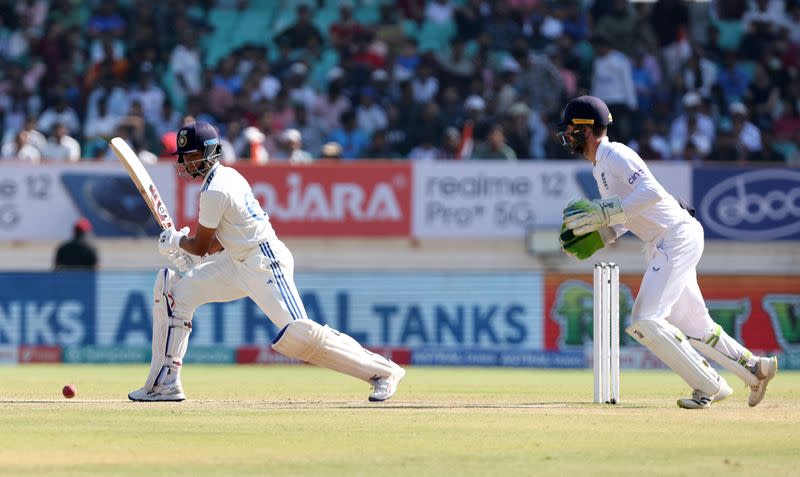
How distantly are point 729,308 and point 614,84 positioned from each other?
4.81 m

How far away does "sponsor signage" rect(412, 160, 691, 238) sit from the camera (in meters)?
19.1

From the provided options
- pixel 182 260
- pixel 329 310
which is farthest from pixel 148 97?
pixel 182 260

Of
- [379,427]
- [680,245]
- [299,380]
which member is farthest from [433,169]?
[379,427]

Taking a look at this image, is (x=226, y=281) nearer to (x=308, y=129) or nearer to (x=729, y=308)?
(x=729, y=308)

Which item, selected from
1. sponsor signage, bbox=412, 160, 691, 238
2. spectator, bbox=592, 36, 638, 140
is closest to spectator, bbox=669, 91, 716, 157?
spectator, bbox=592, 36, 638, 140

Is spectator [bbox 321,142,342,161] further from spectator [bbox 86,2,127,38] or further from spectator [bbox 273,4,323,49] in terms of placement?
spectator [bbox 86,2,127,38]

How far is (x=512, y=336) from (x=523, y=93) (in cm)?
495

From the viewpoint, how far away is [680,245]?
30.8 feet

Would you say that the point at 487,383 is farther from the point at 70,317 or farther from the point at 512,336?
the point at 70,317

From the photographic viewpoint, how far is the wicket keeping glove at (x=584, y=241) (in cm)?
946

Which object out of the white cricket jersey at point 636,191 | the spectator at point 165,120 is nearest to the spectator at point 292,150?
the spectator at point 165,120

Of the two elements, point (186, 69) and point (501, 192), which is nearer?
point (501, 192)

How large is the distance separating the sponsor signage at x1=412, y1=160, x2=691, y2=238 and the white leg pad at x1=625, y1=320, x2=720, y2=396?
9874mm

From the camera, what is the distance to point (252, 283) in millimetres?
9320
